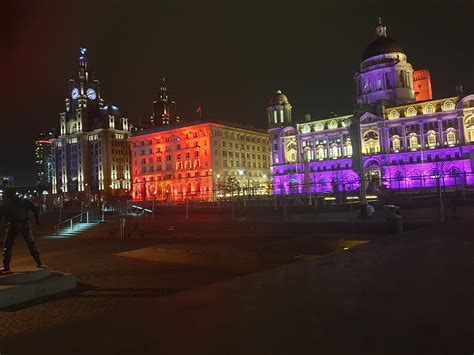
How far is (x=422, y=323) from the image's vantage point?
5.21 m

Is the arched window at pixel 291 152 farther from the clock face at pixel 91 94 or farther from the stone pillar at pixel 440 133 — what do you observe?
the clock face at pixel 91 94

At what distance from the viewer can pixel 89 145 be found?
6048 inches

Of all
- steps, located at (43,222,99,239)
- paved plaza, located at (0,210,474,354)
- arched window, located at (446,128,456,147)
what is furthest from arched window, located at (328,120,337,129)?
paved plaza, located at (0,210,474,354)

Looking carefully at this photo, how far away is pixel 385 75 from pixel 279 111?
28674 mm

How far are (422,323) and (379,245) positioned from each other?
24.7ft

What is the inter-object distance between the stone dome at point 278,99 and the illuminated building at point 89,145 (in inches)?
2590

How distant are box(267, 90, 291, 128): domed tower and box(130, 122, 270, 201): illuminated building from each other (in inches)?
469

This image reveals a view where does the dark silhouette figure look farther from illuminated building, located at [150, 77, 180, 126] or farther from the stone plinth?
illuminated building, located at [150, 77, 180, 126]

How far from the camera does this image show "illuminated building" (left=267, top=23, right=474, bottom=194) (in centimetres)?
8731

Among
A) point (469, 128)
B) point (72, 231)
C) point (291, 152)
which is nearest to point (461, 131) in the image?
point (469, 128)

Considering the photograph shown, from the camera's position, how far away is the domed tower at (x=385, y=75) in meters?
102

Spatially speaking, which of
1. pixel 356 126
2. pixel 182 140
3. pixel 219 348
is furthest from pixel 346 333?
pixel 182 140

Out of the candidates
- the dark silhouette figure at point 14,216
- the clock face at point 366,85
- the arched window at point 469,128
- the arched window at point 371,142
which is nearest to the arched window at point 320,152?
the arched window at point 371,142

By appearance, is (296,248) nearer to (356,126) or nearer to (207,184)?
(356,126)
